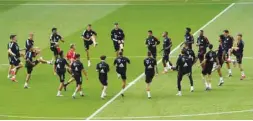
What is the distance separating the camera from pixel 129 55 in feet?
158

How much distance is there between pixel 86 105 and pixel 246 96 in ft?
24.5

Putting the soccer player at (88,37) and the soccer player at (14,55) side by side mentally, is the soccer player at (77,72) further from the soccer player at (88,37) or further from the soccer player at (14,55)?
the soccer player at (88,37)

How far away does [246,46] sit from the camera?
49406mm

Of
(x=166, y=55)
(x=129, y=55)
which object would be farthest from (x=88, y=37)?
(x=166, y=55)

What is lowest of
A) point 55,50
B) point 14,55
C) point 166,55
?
point 166,55

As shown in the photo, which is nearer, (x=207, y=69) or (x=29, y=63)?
(x=207, y=69)

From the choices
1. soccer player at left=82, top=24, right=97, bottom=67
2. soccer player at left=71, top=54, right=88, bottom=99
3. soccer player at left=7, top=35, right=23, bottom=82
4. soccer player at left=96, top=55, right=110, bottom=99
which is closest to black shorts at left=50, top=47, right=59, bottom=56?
soccer player at left=82, top=24, right=97, bottom=67

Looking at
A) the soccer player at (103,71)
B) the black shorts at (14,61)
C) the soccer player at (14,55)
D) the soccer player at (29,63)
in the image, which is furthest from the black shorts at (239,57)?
the black shorts at (14,61)

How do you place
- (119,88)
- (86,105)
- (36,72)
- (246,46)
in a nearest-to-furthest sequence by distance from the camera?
(86,105) < (119,88) < (36,72) < (246,46)

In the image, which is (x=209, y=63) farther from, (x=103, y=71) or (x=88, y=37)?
(x=88, y=37)

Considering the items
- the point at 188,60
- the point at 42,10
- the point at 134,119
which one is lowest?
the point at 134,119

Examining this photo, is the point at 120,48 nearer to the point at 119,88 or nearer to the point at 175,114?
the point at 119,88

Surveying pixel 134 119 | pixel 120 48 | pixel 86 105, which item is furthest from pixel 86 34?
pixel 134 119

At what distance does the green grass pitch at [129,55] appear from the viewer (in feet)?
118
